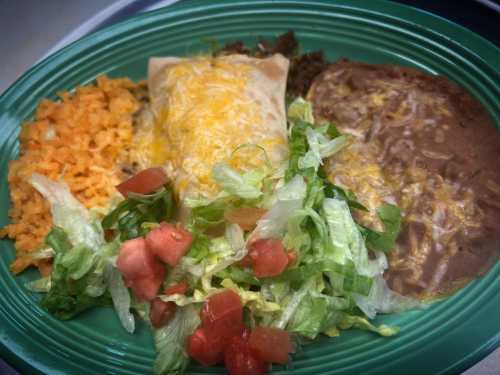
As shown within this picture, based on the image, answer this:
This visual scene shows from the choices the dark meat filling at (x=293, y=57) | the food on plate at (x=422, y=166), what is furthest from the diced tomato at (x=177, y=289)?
the dark meat filling at (x=293, y=57)

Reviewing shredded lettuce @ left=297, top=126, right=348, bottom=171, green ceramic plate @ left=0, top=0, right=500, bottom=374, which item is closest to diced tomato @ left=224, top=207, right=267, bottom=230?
shredded lettuce @ left=297, top=126, right=348, bottom=171

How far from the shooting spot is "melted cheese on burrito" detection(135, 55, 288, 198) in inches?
94.4

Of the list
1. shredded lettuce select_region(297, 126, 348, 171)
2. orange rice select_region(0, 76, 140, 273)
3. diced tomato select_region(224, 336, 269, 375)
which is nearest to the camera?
diced tomato select_region(224, 336, 269, 375)

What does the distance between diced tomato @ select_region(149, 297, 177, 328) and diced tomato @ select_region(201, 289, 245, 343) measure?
0.21 meters

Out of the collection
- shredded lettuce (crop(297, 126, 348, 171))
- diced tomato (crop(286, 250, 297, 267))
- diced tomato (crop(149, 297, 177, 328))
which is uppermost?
shredded lettuce (crop(297, 126, 348, 171))

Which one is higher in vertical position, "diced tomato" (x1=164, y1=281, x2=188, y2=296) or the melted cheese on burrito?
the melted cheese on burrito

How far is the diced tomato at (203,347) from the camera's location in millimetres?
1926

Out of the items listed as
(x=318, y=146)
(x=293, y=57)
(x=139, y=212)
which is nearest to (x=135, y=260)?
(x=139, y=212)

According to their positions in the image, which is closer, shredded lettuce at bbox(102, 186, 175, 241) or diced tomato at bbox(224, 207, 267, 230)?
diced tomato at bbox(224, 207, 267, 230)

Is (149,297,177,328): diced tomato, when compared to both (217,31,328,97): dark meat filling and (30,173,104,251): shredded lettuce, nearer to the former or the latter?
(30,173,104,251): shredded lettuce

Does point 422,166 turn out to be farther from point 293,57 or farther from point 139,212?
point 139,212

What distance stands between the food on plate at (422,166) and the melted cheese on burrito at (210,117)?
0.26 metres

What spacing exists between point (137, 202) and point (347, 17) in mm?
1574

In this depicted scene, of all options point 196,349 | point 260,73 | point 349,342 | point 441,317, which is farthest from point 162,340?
point 260,73
